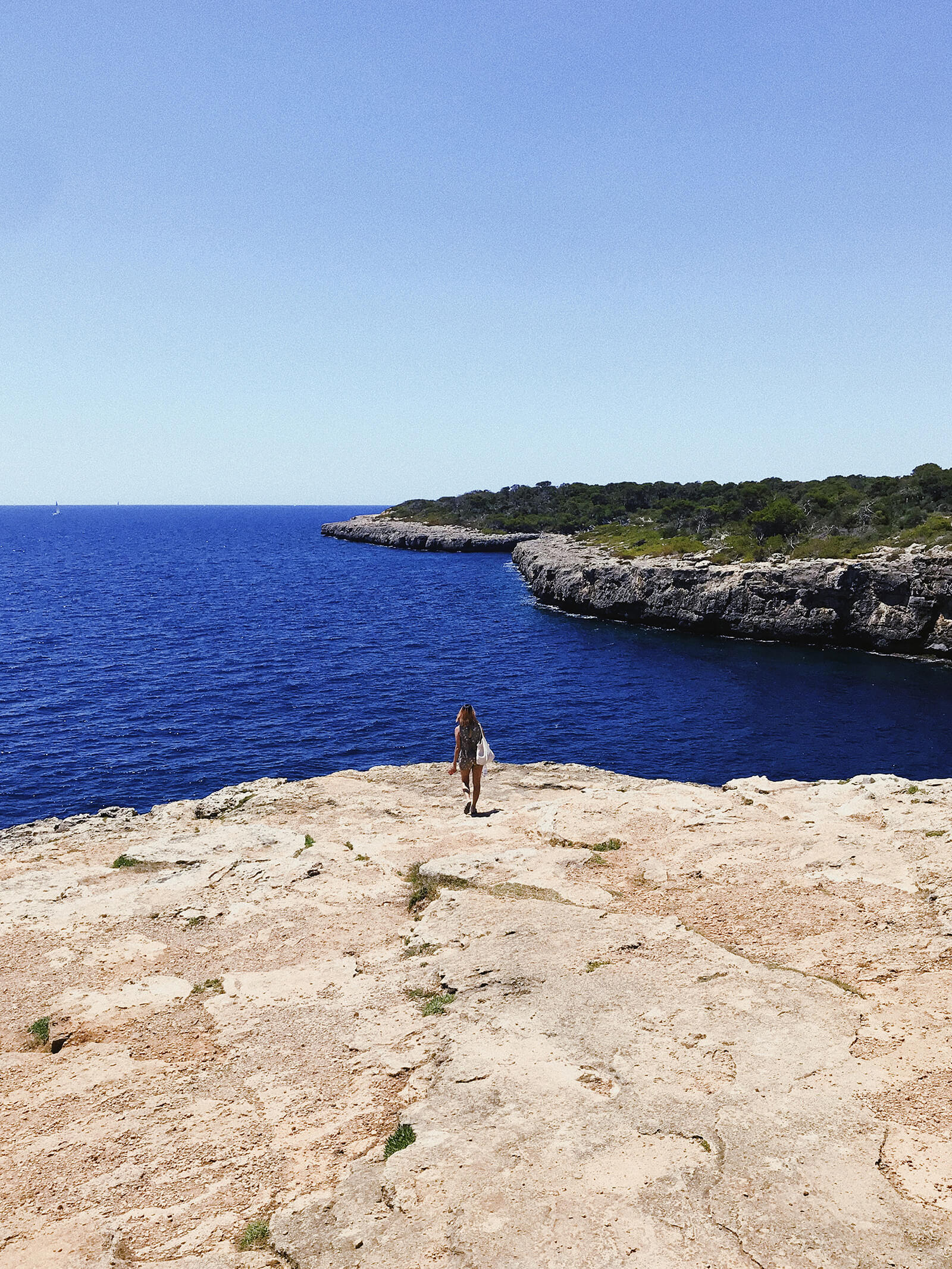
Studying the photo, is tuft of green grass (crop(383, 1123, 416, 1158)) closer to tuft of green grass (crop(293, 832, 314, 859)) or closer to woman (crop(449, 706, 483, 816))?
tuft of green grass (crop(293, 832, 314, 859))

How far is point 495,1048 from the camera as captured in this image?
930 cm

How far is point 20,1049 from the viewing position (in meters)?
10.1

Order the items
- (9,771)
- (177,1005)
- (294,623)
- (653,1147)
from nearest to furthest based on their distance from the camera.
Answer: (653,1147), (177,1005), (9,771), (294,623)

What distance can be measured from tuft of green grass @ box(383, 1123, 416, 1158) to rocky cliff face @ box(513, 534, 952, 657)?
66.6m

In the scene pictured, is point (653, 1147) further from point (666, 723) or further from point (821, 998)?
point (666, 723)

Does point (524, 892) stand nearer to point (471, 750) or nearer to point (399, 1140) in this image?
point (471, 750)

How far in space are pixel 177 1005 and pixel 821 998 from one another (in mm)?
8770

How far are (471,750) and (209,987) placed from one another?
329 inches

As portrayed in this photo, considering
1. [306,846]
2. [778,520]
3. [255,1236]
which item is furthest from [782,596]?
[255,1236]

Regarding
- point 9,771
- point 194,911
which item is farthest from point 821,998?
point 9,771

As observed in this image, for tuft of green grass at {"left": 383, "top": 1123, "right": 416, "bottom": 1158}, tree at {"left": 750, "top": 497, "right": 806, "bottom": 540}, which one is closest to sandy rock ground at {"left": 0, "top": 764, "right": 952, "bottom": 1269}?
tuft of green grass at {"left": 383, "top": 1123, "right": 416, "bottom": 1158}

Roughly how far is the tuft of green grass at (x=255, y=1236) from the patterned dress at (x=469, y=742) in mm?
11829

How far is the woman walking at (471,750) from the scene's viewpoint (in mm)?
18344

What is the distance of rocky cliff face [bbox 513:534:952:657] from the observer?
63.4m
